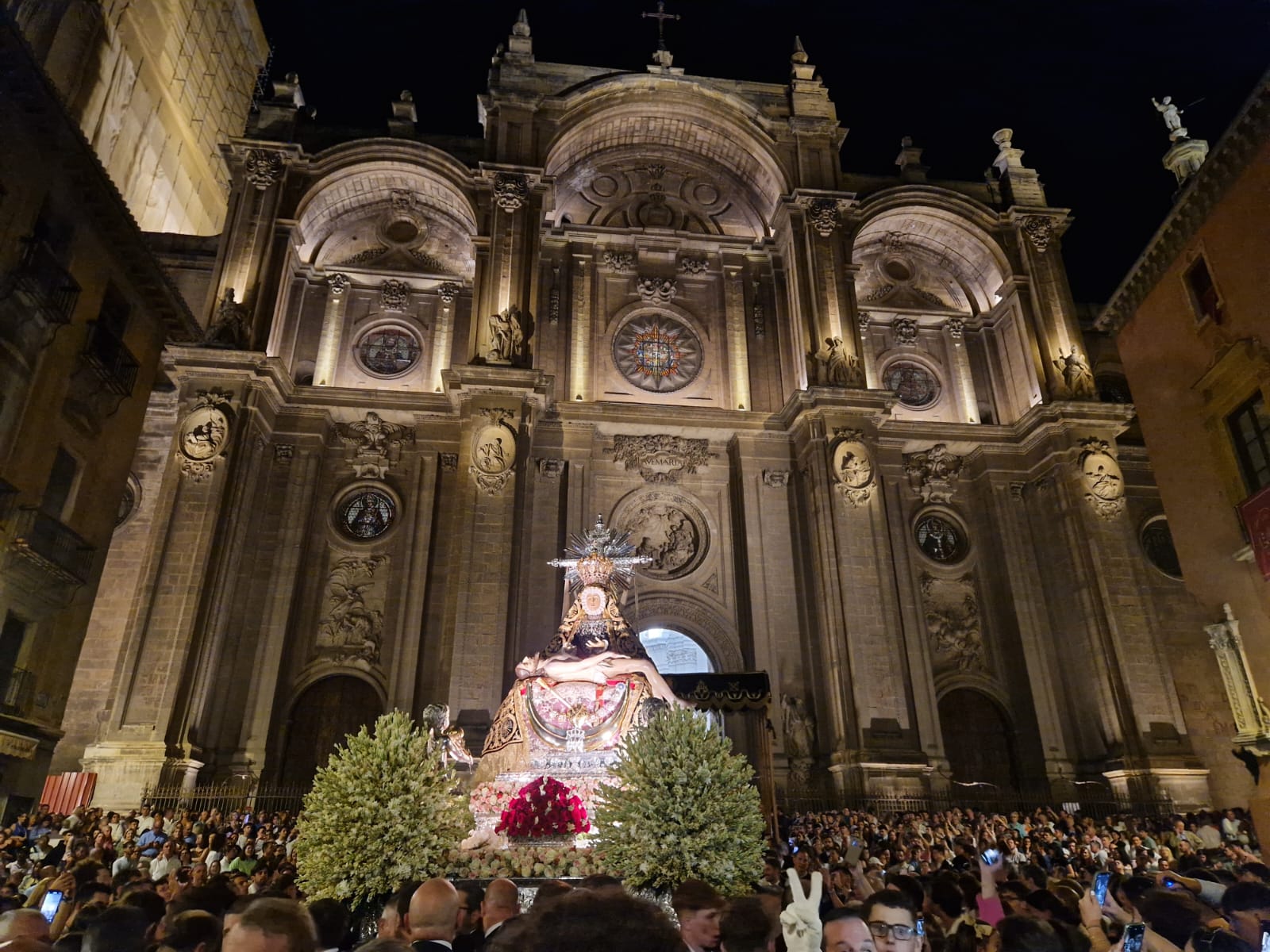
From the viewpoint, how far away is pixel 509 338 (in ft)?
70.1

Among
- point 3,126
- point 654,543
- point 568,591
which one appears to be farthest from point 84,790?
point 654,543

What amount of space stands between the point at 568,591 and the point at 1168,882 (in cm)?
1158

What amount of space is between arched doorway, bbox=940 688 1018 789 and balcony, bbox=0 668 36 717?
813 inches

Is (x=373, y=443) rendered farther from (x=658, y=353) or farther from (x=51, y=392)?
(x=658, y=353)

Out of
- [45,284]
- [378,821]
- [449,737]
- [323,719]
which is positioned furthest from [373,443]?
[378,821]

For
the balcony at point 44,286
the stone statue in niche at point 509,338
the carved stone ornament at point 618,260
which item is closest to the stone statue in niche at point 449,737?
the stone statue in niche at point 509,338

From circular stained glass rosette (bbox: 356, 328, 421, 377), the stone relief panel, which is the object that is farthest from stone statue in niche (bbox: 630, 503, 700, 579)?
circular stained glass rosette (bbox: 356, 328, 421, 377)

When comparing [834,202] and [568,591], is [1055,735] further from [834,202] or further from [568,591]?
[834,202]

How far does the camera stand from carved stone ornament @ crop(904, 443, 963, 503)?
24.4 m

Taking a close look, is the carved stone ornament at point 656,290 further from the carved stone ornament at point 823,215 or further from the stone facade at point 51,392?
the stone facade at point 51,392

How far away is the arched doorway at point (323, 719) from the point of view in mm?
19578

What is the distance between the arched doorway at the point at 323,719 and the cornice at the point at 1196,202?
2160 centimetres

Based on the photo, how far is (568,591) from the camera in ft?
53.3

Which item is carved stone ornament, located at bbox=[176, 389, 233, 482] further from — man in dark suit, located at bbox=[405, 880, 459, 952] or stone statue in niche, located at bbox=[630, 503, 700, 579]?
man in dark suit, located at bbox=[405, 880, 459, 952]
